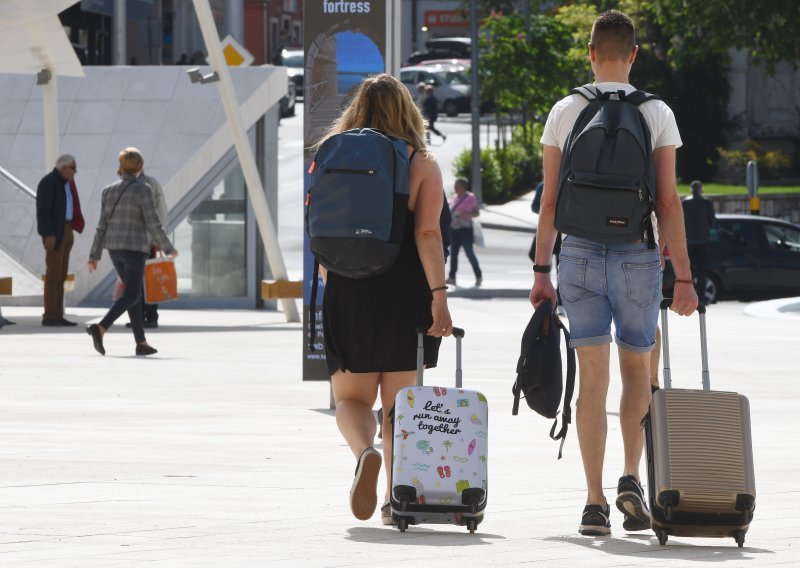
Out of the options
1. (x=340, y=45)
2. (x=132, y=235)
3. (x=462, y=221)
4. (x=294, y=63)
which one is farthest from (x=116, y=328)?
(x=294, y=63)

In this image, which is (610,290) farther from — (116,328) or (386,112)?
(116,328)

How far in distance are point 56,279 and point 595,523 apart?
12413 millimetres

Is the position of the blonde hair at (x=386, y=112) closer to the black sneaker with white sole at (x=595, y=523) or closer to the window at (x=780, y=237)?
the black sneaker with white sole at (x=595, y=523)

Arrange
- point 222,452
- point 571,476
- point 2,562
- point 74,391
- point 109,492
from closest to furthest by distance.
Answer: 1. point 2,562
2. point 109,492
3. point 571,476
4. point 222,452
5. point 74,391

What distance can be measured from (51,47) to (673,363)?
8095 mm

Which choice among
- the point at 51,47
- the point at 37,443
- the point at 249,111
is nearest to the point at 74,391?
the point at 37,443

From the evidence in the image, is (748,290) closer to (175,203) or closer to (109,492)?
(175,203)

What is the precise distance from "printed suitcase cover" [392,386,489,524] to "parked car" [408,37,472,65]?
62382mm

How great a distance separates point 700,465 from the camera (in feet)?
19.9

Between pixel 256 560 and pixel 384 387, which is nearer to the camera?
pixel 256 560

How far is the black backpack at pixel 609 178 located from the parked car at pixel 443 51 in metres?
62.3

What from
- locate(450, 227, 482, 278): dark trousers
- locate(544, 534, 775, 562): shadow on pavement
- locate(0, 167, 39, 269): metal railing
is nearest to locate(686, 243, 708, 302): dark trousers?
locate(450, 227, 482, 278): dark trousers

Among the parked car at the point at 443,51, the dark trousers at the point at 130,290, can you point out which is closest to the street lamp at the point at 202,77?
the dark trousers at the point at 130,290

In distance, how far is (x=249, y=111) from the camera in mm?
21438
